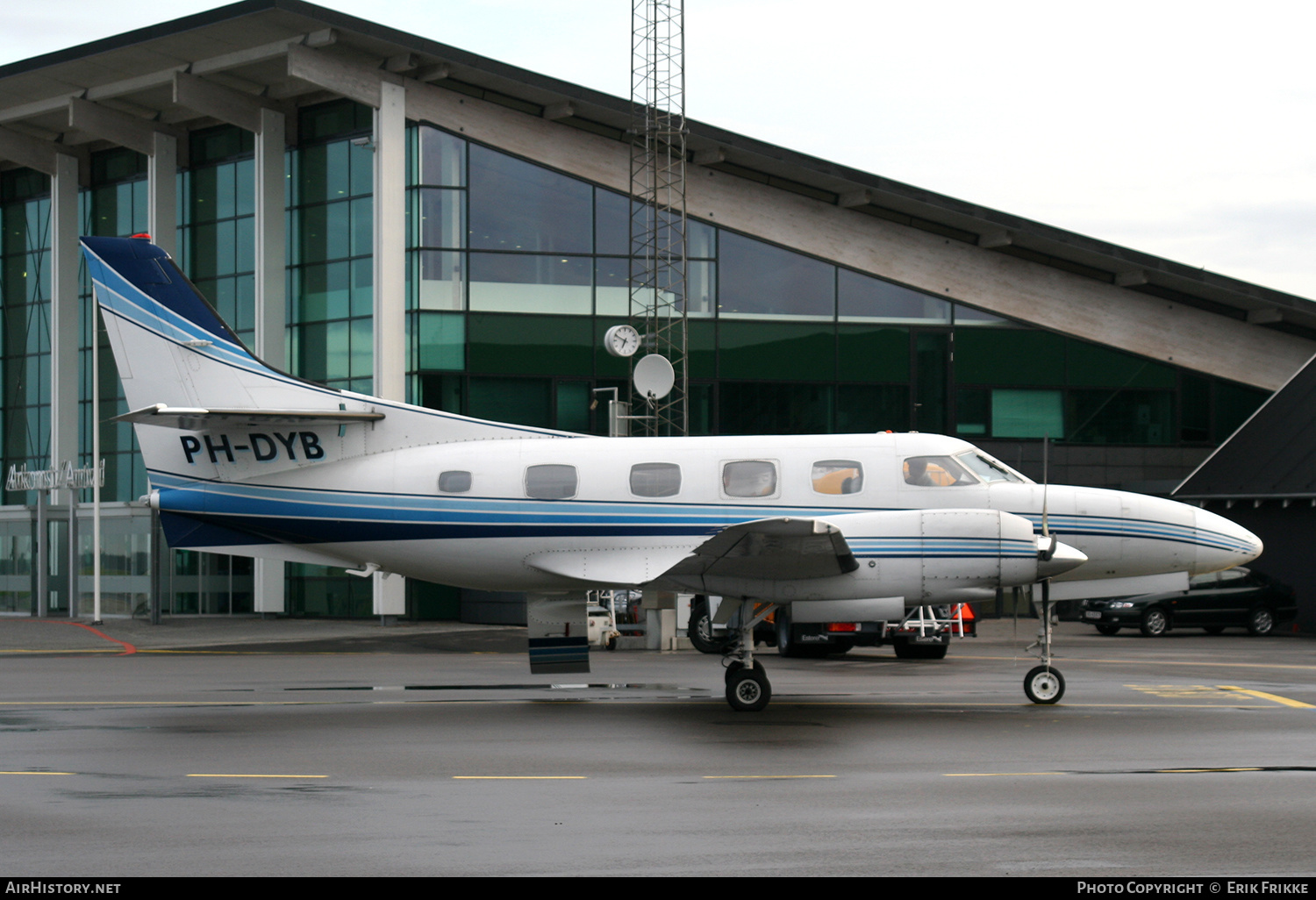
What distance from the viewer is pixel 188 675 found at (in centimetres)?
2184

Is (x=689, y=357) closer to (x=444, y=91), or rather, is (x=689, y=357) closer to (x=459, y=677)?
(x=444, y=91)

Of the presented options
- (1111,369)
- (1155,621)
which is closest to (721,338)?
(1111,369)

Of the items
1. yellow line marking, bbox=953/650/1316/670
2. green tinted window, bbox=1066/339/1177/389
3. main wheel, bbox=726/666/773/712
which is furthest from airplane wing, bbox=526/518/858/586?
green tinted window, bbox=1066/339/1177/389

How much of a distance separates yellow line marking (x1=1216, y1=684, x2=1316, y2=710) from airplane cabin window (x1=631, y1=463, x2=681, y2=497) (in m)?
8.22

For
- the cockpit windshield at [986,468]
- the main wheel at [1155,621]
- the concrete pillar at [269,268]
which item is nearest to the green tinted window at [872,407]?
the main wheel at [1155,621]

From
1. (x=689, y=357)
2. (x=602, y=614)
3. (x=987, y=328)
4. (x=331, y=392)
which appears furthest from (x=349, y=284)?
(x=331, y=392)

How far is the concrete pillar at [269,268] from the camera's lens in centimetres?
3906

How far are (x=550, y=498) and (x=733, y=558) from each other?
8.76 feet

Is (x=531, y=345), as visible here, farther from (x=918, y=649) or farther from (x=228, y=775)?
(x=228, y=775)

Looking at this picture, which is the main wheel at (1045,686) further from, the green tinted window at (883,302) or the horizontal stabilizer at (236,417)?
the green tinted window at (883,302)

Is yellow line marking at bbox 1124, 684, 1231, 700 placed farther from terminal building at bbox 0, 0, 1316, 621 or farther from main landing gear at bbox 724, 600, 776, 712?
terminal building at bbox 0, 0, 1316, 621

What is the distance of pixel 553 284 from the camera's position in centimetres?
3650

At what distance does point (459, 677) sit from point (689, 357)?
58.0ft

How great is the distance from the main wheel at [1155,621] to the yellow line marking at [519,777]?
24.0 metres
